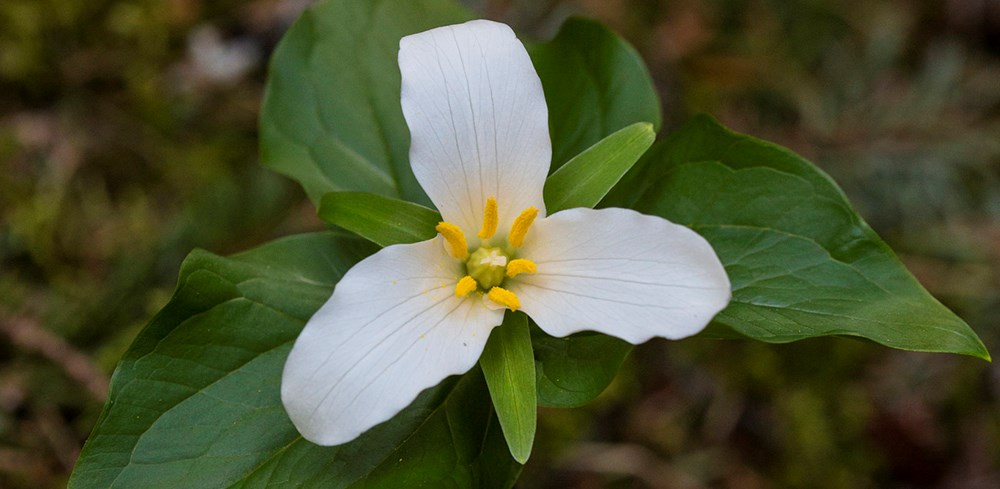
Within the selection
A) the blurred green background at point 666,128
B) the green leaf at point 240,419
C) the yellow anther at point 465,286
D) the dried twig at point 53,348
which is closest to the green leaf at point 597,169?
the yellow anther at point 465,286

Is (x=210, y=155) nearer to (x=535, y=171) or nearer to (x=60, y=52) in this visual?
(x=60, y=52)

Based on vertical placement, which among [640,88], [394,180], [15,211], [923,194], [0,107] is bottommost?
[923,194]

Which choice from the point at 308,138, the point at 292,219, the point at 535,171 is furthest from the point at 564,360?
the point at 292,219

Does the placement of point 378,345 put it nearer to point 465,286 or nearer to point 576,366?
point 465,286

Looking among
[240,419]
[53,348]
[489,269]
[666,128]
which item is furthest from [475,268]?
[666,128]

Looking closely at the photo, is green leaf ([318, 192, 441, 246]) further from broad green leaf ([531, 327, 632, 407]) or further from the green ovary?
broad green leaf ([531, 327, 632, 407])
